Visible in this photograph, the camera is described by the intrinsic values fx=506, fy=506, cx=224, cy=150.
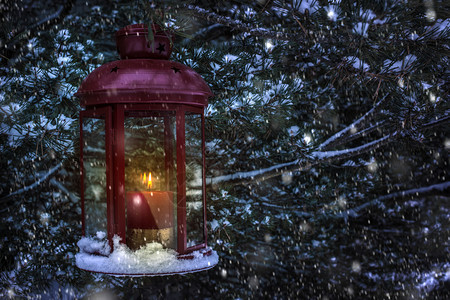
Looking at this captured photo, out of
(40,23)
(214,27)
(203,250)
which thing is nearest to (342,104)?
(214,27)

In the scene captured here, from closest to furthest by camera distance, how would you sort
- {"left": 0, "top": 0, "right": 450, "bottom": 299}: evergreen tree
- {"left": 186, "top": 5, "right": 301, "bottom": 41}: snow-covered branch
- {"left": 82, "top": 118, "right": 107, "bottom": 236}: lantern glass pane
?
{"left": 186, "top": 5, "right": 301, "bottom": 41}: snow-covered branch
{"left": 0, "top": 0, "right": 450, "bottom": 299}: evergreen tree
{"left": 82, "top": 118, "right": 107, "bottom": 236}: lantern glass pane

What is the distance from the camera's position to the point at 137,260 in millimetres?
2084

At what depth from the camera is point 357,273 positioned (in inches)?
254

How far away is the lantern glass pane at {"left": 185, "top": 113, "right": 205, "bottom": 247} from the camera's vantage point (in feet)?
11.0

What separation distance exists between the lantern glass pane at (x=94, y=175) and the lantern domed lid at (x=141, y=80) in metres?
0.69

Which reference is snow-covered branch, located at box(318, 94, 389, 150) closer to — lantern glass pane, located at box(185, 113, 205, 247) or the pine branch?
lantern glass pane, located at box(185, 113, 205, 247)

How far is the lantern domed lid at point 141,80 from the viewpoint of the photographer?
6.72 feet

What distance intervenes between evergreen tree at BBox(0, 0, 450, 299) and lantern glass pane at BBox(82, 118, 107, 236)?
0.44 ft

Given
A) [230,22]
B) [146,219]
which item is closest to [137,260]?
[146,219]

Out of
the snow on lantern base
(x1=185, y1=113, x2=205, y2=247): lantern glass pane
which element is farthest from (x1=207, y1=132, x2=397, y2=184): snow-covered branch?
the snow on lantern base

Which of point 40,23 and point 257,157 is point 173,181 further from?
point 40,23

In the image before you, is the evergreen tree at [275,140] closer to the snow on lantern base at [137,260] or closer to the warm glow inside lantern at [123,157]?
the warm glow inside lantern at [123,157]

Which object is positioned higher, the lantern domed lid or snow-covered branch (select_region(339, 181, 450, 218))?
the lantern domed lid

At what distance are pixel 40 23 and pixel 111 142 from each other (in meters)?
2.33
